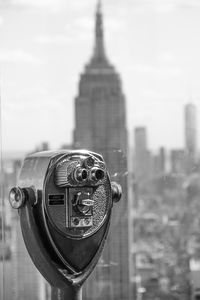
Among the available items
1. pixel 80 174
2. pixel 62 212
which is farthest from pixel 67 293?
pixel 80 174

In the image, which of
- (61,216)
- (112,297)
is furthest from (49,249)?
(112,297)

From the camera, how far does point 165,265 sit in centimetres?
798

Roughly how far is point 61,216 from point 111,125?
319 cm

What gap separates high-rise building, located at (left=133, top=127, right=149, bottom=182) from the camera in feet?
19.9

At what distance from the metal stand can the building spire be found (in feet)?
8.91

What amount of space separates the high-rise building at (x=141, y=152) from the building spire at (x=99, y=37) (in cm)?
85

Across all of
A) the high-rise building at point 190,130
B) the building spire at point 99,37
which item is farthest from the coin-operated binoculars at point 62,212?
the high-rise building at point 190,130

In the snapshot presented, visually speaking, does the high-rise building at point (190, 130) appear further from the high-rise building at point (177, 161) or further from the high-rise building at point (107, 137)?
the high-rise building at point (107, 137)

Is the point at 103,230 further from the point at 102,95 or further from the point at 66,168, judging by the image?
the point at 102,95

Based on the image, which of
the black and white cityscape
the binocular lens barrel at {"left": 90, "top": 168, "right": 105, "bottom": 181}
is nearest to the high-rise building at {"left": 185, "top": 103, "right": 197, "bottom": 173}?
the black and white cityscape

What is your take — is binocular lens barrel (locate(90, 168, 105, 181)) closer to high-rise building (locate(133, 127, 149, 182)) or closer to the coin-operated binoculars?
the coin-operated binoculars

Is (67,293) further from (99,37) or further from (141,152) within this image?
(141,152)

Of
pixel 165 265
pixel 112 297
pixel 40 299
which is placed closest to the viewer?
pixel 40 299

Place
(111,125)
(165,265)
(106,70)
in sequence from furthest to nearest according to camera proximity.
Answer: (165,265) < (106,70) < (111,125)
